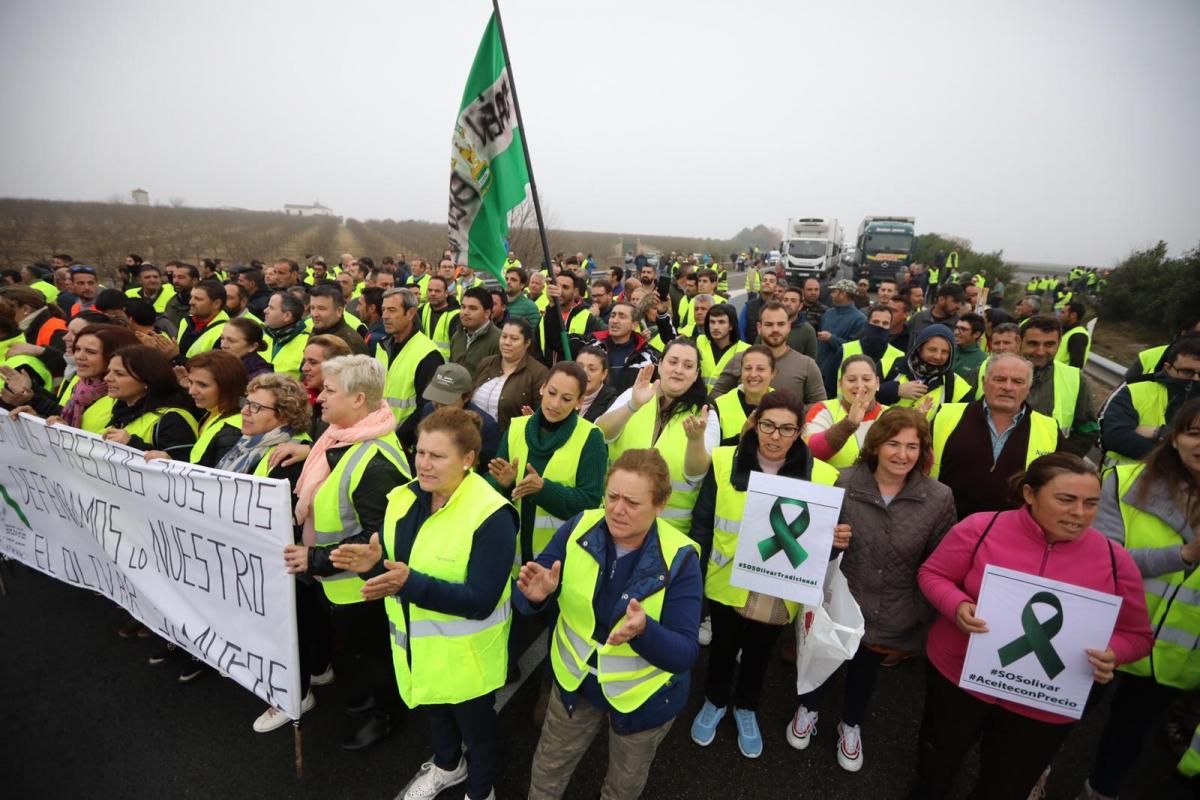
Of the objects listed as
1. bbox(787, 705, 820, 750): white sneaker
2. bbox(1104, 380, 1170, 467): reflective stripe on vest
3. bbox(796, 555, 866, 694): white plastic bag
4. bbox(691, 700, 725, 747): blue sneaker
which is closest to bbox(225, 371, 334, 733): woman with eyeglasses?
bbox(691, 700, 725, 747): blue sneaker

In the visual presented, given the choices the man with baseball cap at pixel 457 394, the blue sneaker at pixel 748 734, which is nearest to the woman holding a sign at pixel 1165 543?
the blue sneaker at pixel 748 734

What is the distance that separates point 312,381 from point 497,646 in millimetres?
2575

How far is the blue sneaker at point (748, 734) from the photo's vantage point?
298 centimetres

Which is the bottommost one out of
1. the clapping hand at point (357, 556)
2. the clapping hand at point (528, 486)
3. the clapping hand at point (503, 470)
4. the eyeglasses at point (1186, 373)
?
the clapping hand at point (357, 556)

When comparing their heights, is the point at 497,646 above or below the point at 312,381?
below

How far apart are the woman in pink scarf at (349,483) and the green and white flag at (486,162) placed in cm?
223

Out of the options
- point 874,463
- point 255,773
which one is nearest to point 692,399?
point 874,463

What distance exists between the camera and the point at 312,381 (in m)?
3.90

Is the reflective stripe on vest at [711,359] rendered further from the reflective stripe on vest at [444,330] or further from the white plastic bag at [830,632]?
the reflective stripe on vest at [444,330]

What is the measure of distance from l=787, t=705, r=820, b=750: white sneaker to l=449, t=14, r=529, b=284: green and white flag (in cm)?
410

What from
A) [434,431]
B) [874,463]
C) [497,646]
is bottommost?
[497,646]

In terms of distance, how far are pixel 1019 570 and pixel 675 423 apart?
1.76 meters

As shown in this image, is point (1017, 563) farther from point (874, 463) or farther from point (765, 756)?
point (765, 756)

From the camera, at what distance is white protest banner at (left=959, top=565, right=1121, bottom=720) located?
2061 millimetres
